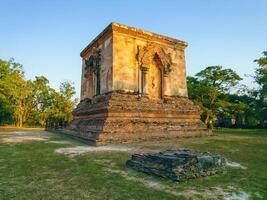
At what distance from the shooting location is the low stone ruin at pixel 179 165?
4598 millimetres

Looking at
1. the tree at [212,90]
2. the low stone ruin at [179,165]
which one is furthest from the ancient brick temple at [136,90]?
the tree at [212,90]

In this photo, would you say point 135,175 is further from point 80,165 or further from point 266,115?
point 266,115

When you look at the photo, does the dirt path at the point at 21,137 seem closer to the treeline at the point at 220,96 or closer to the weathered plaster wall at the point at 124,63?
the weathered plaster wall at the point at 124,63

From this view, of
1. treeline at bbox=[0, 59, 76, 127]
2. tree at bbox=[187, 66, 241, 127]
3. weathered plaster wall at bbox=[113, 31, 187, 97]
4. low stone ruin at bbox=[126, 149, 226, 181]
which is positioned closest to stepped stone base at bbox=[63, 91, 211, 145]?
weathered plaster wall at bbox=[113, 31, 187, 97]

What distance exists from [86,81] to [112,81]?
5952mm

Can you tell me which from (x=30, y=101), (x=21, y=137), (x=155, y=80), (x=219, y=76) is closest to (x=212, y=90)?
(x=219, y=76)

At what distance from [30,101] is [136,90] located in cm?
2878

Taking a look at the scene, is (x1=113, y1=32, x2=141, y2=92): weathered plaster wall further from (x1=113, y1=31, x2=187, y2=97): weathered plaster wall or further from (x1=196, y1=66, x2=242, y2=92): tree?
(x1=196, y1=66, x2=242, y2=92): tree

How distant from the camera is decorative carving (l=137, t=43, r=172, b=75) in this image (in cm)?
1399

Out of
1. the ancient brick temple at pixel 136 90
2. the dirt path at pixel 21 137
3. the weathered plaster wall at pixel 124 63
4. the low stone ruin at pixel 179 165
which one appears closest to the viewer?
the low stone ruin at pixel 179 165

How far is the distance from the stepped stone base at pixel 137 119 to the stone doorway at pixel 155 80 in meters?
0.57

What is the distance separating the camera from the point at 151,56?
47.8 ft

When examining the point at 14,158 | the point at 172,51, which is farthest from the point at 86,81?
the point at 14,158

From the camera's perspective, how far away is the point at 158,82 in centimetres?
1517
